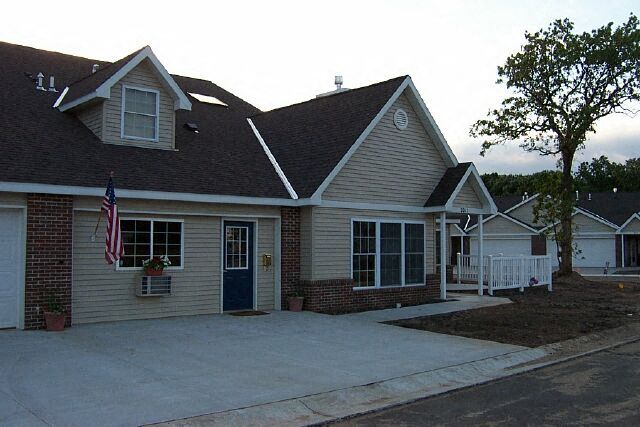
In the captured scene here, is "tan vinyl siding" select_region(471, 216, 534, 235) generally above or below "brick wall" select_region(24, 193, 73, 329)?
above

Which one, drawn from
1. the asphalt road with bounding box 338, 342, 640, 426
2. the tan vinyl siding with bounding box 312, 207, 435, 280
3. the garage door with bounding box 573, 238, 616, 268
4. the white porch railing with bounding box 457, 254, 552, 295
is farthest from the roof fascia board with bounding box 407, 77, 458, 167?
→ the garage door with bounding box 573, 238, 616, 268

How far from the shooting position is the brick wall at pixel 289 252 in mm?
15641

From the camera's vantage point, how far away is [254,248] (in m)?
15.4

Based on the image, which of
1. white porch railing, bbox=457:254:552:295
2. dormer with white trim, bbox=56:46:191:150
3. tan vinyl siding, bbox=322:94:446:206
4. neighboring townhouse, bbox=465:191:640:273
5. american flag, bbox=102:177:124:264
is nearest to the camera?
american flag, bbox=102:177:124:264

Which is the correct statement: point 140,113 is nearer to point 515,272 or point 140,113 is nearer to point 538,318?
point 538,318

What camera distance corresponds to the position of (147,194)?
42.6 feet

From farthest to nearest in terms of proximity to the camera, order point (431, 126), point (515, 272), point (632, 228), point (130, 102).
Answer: point (632, 228)
point (515, 272)
point (431, 126)
point (130, 102)

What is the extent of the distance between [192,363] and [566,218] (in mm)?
23774

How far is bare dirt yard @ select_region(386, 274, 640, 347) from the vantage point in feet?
42.4

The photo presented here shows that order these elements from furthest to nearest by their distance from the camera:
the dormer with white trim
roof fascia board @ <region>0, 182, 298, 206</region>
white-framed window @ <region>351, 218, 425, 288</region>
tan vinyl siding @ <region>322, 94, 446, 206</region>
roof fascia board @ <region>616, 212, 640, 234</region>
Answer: roof fascia board @ <region>616, 212, 640, 234</region> < white-framed window @ <region>351, 218, 425, 288</region> < tan vinyl siding @ <region>322, 94, 446, 206</region> < the dormer with white trim < roof fascia board @ <region>0, 182, 298, 206</region>

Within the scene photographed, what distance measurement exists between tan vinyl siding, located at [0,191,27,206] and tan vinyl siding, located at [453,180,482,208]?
11.4m

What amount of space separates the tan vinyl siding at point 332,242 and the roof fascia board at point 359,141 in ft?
1.88

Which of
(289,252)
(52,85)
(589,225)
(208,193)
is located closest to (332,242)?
(289,252)

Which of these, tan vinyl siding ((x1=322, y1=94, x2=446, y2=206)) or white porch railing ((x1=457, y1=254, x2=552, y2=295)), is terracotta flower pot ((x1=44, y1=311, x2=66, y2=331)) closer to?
tan vinyl siding ((x1=322, y1=94, x2=446, y2=206))
